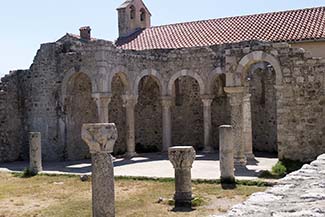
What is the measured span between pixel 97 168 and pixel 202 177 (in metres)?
6.54

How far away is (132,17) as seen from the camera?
3303 centimetres

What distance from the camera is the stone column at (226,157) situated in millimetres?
13539

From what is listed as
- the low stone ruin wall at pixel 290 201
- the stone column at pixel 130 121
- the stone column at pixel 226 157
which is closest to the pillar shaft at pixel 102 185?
the low stone ruin wall at pixel 290 201

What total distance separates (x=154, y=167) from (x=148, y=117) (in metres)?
8.03

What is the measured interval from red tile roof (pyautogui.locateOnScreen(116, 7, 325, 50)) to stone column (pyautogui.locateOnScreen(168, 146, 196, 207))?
Answer: 1387cm

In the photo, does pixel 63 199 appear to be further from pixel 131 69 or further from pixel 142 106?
pixel 142 106

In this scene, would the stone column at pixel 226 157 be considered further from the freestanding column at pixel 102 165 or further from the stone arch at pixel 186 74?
the stone arch at pixel 186 74

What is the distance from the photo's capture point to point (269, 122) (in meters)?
23.4

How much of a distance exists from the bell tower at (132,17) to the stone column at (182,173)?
21.7m

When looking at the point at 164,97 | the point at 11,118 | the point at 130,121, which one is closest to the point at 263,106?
the point at 164,97

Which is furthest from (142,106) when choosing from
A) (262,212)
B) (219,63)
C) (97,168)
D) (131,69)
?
(262,212)

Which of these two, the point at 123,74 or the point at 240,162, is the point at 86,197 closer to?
the point at 240,162

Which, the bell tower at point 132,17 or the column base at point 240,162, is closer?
the column base at point 240,162

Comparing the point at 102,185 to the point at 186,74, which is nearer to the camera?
the point at 102,185
